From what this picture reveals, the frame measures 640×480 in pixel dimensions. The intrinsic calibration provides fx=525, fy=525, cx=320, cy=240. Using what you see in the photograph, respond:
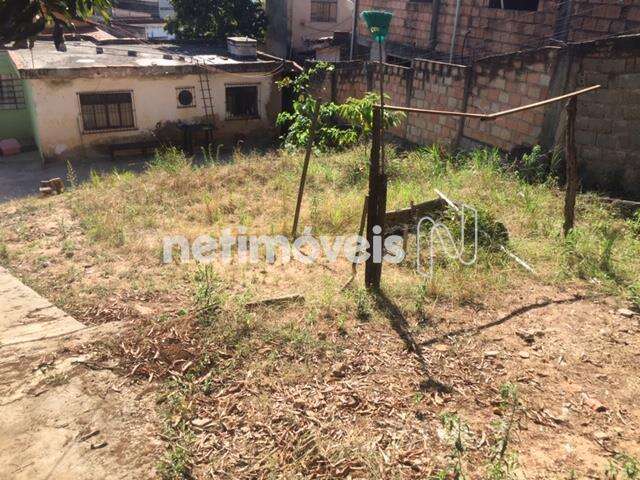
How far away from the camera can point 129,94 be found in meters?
14.2

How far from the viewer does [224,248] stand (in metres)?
7.06

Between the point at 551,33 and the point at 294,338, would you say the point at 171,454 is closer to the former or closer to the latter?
the point at 294,338

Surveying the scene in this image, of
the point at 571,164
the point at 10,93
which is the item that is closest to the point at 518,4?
the point at 571,164

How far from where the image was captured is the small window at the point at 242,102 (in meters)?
15.7

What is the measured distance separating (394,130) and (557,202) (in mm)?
5760

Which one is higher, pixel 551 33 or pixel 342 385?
pixel 551 33

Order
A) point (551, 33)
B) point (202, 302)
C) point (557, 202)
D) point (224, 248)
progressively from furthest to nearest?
point (551, 33) < point (557, 202) < point (224, 248) < point (202, 302)

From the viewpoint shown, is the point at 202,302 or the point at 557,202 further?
the point at 557,202

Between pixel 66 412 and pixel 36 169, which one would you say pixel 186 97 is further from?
pixel 66 412

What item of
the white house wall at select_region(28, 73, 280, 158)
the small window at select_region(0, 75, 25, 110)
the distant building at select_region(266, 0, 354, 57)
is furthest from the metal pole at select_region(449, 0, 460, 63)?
the small window at select_region(0, 75, 25, 110)

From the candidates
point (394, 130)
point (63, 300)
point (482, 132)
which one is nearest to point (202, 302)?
point (63, 300)

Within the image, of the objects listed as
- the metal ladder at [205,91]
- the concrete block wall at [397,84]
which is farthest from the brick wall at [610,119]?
the metal ladder at [205,91]

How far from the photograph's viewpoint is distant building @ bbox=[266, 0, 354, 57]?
19766 mm

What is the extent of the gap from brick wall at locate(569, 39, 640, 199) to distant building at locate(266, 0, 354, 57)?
12.5 m
